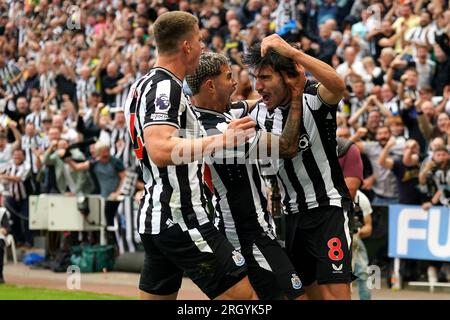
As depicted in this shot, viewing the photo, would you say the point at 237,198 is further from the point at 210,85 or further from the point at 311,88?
the point at 311,88

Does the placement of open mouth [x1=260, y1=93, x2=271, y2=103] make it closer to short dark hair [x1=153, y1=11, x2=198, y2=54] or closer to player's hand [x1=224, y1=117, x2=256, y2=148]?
short dark hair [x1=153, y1=11, x2=198, y2=54]

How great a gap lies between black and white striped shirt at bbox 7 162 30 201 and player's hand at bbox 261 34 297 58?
12.8 metres

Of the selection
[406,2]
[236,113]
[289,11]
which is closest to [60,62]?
[289,11]

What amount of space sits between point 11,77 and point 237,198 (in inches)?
719

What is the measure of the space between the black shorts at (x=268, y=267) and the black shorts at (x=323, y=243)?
15 cm

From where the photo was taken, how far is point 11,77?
24562 mm

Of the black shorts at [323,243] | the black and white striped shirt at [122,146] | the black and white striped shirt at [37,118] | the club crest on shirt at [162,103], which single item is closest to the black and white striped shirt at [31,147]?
the black and white striped shirt at [37,118]

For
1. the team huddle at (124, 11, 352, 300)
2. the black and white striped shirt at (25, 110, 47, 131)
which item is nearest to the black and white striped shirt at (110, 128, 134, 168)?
the black and white striped shirt at (25, 110, 47, 131)

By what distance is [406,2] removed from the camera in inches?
659

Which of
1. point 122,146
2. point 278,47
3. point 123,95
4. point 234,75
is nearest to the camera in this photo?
point 278,47

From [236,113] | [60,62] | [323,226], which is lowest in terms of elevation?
[323,226]

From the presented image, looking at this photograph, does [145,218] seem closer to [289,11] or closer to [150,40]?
[289,11]

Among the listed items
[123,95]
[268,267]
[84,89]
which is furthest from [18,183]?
[268,267]

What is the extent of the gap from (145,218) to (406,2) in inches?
444
